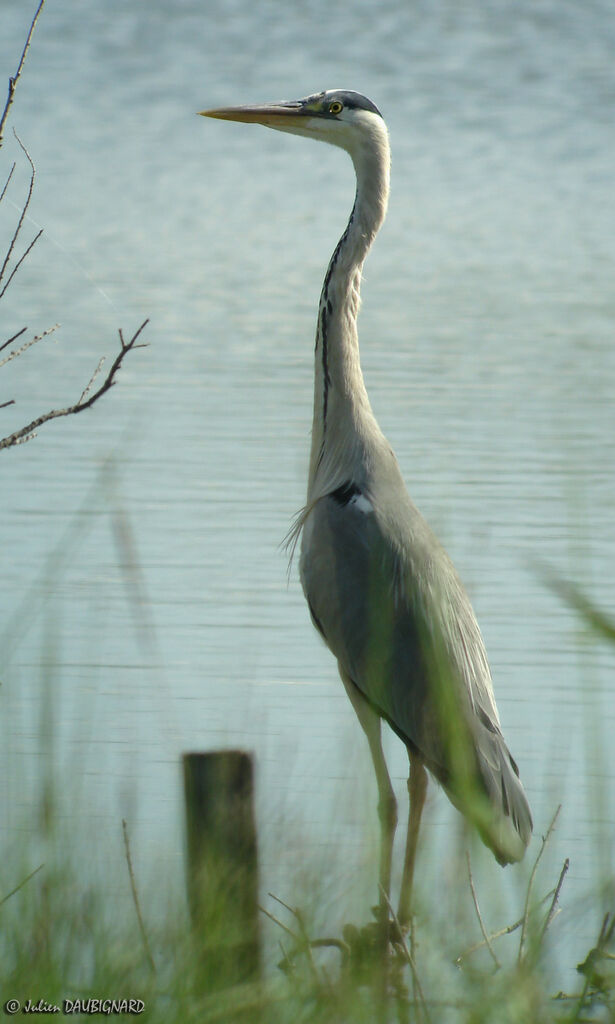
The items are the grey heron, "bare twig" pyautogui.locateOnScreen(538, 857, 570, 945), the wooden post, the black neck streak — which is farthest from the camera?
the black neck streak

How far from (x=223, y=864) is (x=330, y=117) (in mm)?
2844

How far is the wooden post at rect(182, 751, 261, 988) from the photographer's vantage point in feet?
7.77

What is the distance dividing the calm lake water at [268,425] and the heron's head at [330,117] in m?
1.27

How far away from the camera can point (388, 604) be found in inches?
151

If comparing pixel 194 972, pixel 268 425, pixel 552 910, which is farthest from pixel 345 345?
pixel 268 425

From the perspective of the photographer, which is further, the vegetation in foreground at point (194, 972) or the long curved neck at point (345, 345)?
the long curved neck at point (345, 345)

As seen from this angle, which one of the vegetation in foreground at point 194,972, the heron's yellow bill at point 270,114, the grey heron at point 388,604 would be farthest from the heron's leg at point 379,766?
the heron's yellow bill at point 270,114

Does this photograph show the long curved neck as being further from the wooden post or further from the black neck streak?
the wooden post

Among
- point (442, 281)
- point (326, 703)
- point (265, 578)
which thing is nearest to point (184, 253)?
point (442, 281)

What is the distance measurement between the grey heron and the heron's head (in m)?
0.42

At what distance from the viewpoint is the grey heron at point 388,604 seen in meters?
3.78

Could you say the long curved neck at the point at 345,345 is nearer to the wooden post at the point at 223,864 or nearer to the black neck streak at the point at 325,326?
the black neck streak at the point at 325,326

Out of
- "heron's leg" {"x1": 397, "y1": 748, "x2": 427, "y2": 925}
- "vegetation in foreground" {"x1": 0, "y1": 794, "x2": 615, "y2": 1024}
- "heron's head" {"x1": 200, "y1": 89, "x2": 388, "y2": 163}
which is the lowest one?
"heron's leg" {"x1": 397, "y1": 748, "x2": 427, "y2": 925}

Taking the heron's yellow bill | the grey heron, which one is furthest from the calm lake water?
the heron's yellow bill
